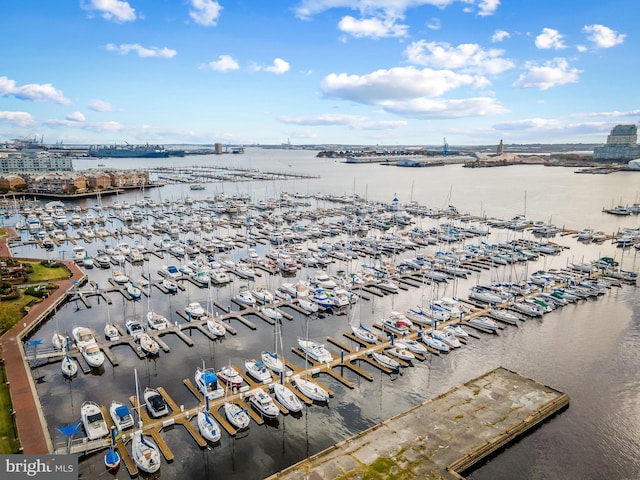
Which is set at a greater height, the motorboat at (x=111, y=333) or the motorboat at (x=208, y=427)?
the motorboat at (x=111, y=333)

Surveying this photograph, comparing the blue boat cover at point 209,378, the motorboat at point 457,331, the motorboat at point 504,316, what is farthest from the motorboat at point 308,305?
the motorboat at point 504,316

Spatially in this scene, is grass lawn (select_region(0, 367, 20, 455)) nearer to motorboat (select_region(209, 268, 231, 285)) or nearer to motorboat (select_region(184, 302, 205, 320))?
motorboat (select_region(184, 302, 205, 320))

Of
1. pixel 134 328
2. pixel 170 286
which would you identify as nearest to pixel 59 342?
pixel 134 328

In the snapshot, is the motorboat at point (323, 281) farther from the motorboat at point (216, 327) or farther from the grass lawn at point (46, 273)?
the grass lawn at point (46, 273)

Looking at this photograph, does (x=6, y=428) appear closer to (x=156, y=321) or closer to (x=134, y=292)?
(x=156, y=321)

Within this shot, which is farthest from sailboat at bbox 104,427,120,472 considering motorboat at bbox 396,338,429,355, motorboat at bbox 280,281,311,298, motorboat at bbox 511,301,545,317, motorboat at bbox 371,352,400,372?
motorboat at bbox 511,301,545,317

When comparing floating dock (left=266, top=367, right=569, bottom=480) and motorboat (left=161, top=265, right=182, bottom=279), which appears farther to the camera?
motorboat (left=161, top=265, right=182, bottom=279)
